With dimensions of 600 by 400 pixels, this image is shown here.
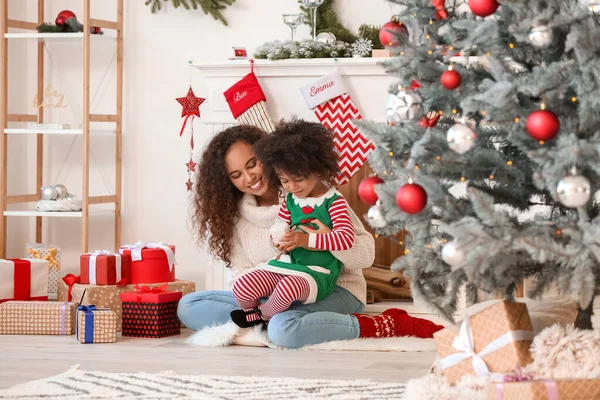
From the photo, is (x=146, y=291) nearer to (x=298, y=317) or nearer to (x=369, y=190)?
(x=298, y=317)

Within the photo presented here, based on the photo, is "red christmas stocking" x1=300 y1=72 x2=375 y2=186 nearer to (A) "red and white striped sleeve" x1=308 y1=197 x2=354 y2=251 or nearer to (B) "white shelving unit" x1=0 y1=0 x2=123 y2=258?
(A) "red and white striped sleeve" x1=308 y1=197 x2=354 y2=251

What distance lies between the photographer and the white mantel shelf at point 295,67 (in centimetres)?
359

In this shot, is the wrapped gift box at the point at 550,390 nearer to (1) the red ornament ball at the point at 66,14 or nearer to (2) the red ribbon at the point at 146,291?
(2) the red ribbon at the point at 146,291

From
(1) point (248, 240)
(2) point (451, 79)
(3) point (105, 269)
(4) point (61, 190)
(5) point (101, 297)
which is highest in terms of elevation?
(2) point (451, 79)

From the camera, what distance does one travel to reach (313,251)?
294cm

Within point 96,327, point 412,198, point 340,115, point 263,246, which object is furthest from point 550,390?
point 340,115

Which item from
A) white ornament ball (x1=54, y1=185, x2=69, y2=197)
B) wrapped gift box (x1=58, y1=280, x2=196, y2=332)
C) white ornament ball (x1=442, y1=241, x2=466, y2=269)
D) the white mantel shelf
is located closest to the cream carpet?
white ornament ball (x1=442, y1=241, x2=466, y2=269)

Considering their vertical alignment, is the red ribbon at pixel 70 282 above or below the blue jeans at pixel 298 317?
above

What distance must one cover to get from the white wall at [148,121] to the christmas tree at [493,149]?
236 centimetres

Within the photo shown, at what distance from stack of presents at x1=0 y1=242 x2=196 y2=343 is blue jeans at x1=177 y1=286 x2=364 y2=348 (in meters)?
0.11

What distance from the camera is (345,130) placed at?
11.9ft

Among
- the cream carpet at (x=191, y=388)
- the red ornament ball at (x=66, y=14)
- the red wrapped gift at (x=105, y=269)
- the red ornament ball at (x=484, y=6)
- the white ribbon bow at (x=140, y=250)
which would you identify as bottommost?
the cream carpet at (x=191, y=388)

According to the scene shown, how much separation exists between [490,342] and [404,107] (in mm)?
516

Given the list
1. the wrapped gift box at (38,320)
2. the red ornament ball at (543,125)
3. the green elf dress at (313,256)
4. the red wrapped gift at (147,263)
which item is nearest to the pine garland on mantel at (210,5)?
the red wrapped gift at (147,263)
